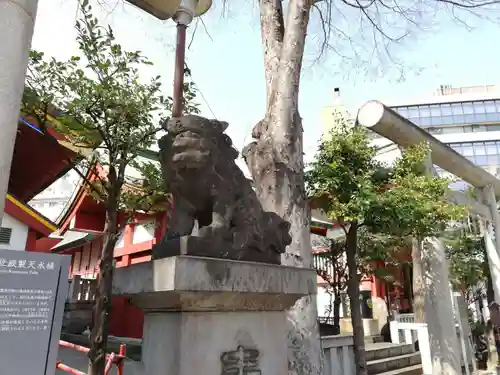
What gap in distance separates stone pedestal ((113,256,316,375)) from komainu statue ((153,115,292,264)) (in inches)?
5.9

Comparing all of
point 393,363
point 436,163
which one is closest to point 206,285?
point 393,363

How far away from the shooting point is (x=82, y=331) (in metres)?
9.91

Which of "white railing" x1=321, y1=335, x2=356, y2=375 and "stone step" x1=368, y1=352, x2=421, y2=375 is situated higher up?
"white railing" x1=321, y1=335, x2=356, y2=375

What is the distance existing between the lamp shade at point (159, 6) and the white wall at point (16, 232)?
251 inches

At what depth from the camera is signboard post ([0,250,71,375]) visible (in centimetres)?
234

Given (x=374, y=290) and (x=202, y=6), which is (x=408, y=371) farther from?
(x=202, y=6)

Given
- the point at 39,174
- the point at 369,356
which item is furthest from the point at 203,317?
the point at 39,174

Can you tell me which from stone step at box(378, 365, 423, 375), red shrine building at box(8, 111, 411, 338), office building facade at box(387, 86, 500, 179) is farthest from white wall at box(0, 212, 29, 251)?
office building facade at box(387, 86, 500, 179)

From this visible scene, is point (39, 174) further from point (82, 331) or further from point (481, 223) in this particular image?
point (481, 223)

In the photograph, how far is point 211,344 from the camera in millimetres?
2225

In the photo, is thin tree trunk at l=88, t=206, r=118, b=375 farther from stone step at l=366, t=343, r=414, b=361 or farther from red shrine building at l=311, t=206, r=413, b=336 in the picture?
red shrine building at l=311, t=206, r=413, b=336

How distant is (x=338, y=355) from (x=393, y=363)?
2.65m

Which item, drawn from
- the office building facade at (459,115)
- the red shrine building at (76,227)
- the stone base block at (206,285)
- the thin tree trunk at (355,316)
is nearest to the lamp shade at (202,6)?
the thin tree trunk at (355,316)

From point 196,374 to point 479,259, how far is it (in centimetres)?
1312
